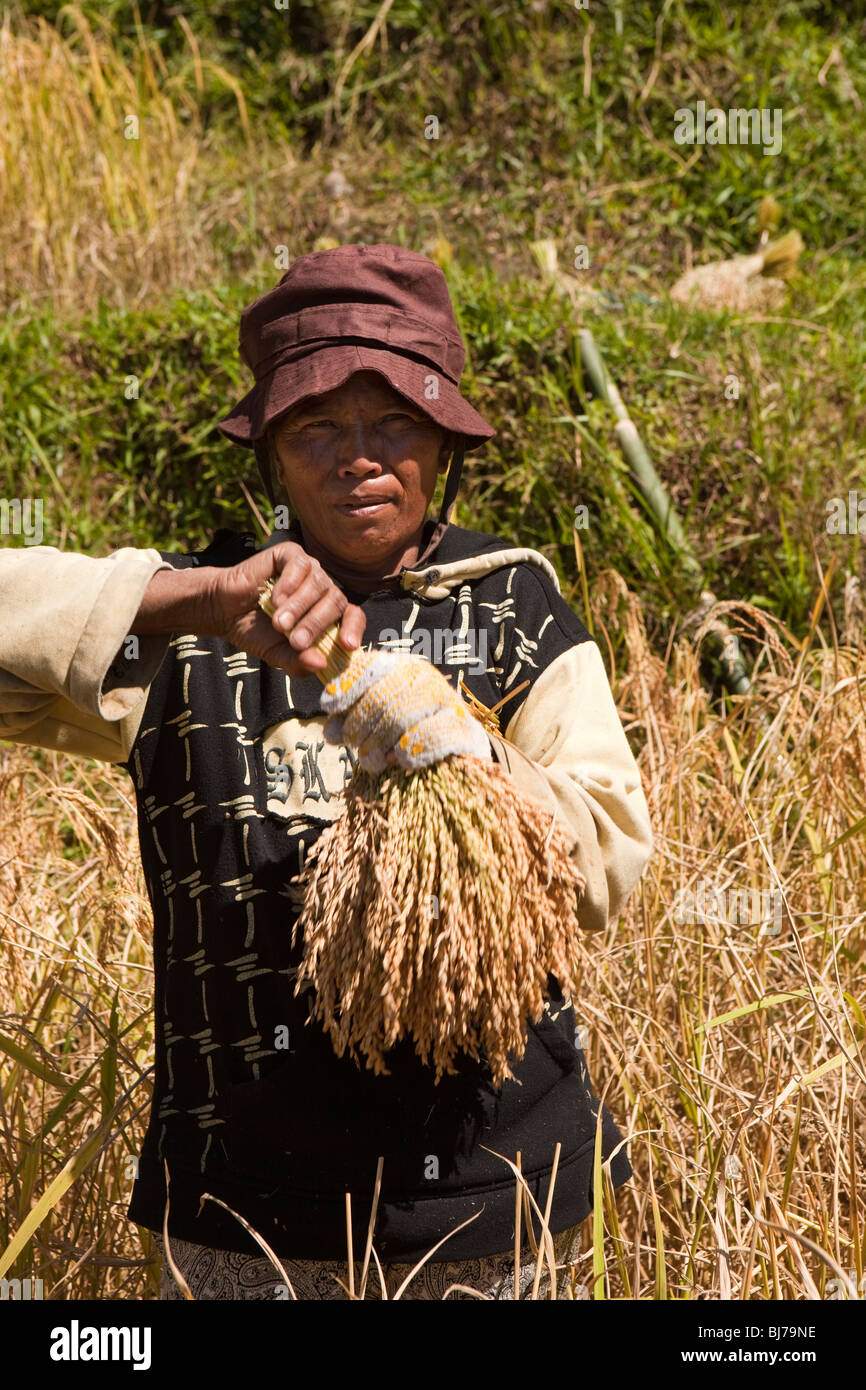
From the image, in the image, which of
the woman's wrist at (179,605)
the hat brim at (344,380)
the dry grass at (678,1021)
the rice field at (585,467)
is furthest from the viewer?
the rice field at (585,467)

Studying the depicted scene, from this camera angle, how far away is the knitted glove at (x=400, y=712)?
1.65 m

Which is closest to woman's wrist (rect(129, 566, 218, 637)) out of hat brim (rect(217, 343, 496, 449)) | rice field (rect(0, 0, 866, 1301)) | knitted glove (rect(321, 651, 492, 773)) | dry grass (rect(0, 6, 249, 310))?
knitted glove (rect(321, 651, 492, 773))

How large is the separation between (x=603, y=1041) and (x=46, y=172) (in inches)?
167

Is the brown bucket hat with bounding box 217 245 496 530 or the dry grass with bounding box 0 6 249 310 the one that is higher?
the dry grass with bounding box 0 6 249 310

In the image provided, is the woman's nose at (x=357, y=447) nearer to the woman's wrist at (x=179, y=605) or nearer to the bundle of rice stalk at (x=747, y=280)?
the woman's wrist at (x=179, y=605)

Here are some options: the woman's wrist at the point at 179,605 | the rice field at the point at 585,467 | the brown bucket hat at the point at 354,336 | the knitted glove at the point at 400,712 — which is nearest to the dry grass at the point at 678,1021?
the rice field at the point at 585,467

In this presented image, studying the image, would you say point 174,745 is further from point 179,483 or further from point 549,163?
point 549,163

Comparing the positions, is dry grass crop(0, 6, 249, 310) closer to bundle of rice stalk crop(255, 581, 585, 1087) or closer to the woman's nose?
the woman's nose

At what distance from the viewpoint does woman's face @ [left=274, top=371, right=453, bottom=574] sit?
6.37 feet

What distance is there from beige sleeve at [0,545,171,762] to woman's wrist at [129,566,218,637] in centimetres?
2

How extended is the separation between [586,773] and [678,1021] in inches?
45.6

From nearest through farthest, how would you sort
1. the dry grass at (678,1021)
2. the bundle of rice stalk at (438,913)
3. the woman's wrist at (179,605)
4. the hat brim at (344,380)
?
the bundle of rice stalk at (438,913)
the woman's wrist at (179,605)
the hat brim at (344,380)
the dry grass at (678,1021)

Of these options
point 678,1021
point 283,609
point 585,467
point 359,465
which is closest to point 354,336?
point 359,465

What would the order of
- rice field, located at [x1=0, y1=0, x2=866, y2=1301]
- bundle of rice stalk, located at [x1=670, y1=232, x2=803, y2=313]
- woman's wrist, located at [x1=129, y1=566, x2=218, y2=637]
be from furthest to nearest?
bundle of rice stalk, located at [x1=670, y1=232, x2=803, y2=313] < rice field, located at [x1=0, y1=0, x2=866, y2=1301] < woman's wrist, located at [x1=129, y1=566, x2=218, y2=637]
